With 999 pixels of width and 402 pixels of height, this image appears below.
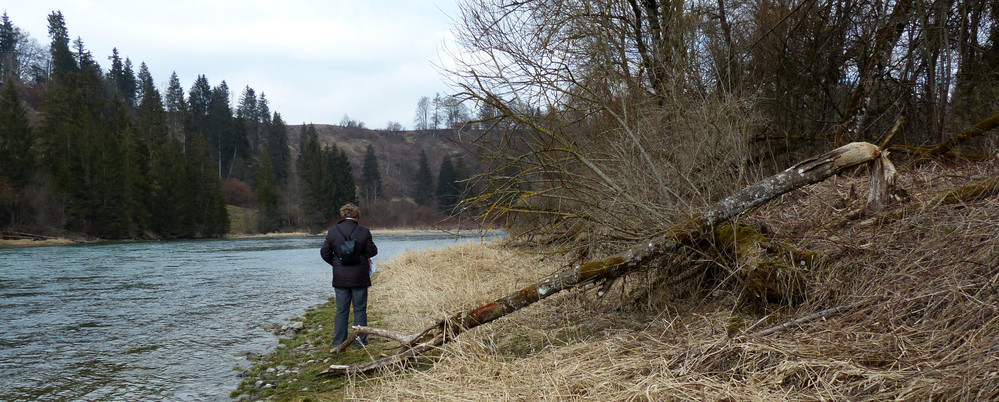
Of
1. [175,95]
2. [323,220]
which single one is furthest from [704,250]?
[175,95]

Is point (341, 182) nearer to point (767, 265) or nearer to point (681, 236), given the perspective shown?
point (681, 236)

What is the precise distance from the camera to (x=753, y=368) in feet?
12.5

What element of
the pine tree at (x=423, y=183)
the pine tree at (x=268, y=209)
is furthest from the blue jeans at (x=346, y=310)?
the pine tree at (x=423, y=183)

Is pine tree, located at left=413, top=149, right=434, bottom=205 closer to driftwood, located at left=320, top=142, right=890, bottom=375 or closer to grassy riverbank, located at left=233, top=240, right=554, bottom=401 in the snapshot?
grassy riverbank, located at left=233, top=240, right=554, bottom=401

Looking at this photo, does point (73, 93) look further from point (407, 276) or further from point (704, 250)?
point (704, 250)

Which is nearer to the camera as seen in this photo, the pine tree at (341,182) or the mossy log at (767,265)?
the mossy log at (767,265)

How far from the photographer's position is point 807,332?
4.12m

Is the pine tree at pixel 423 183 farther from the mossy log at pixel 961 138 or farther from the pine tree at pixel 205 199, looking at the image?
the mossy log at pixel 961 138

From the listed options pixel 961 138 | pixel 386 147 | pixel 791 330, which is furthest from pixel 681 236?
pixel 386 147

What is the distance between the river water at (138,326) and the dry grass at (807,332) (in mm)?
3393

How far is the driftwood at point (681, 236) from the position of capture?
17.6 ft

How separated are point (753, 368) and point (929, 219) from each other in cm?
249

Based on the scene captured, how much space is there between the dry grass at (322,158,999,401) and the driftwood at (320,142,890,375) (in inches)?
11.6

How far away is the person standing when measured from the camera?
7559mm
